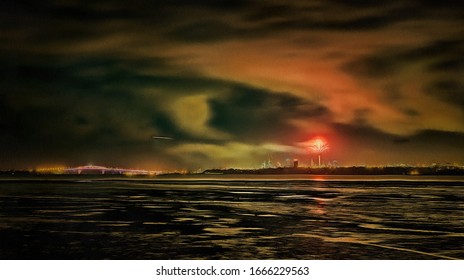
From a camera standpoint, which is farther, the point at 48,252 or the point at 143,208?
the point at 143,208

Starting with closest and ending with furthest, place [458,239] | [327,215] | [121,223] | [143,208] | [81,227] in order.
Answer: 1. [458,239]
2. [81,227]
3. [121,223]
4. [327,215]
5. [143,208]

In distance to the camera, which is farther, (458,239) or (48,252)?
(458,239)

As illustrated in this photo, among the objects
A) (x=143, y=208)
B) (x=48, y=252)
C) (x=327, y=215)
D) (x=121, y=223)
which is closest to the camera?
(x=48, y=252)

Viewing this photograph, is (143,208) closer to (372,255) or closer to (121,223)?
(121,223)

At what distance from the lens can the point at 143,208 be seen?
1332 inches

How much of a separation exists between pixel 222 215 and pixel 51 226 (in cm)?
810
